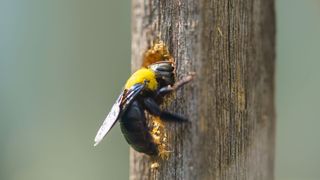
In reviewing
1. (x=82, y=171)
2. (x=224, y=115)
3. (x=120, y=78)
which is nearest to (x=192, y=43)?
(x=224, y=115)

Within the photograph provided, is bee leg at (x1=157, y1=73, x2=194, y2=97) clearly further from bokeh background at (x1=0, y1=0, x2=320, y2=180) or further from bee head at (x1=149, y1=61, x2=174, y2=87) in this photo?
bokeh background at (x1=0, y1=0, x2=320, y2=180)

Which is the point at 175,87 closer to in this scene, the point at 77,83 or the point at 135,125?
the point at 135,125

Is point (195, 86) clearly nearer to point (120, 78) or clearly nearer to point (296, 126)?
point (296, 126)

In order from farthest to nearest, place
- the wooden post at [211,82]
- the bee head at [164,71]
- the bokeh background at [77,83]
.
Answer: the bokeh background at [77,83] → the bee head at [164,71] → the wooden post at [211,82]

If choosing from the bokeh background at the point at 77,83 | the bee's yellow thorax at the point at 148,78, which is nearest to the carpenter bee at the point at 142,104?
the bee's yellow thorax at the point at 148,78

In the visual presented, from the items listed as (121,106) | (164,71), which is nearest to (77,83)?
(121,106)

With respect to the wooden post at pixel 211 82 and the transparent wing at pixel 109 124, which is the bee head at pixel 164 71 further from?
the transparent wing at pixel 109 124
